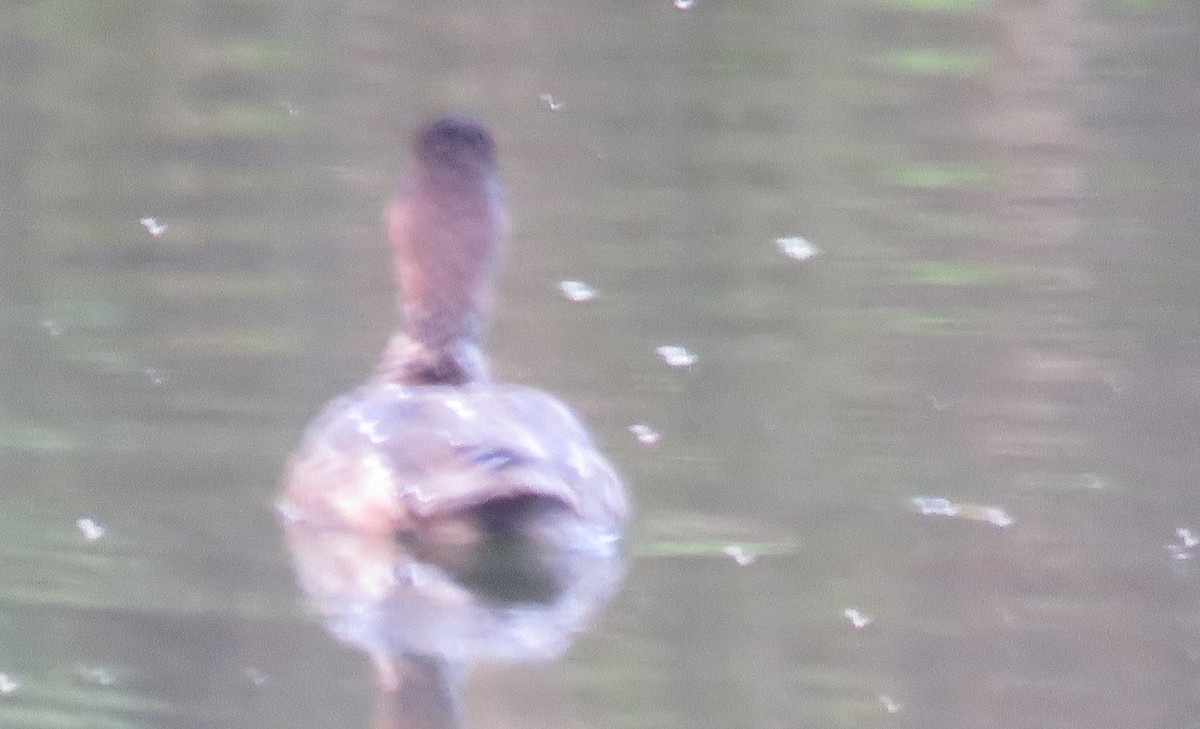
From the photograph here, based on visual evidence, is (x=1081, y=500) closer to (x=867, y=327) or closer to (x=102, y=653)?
(x=867, y=327)

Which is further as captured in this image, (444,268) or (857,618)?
(444,268)

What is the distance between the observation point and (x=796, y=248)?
11945 millimetres

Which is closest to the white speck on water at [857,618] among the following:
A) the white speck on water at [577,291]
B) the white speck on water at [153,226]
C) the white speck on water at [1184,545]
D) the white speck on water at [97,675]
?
the white speck on water at [1184,545]

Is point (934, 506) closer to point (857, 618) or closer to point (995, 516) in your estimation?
point (995, 516)

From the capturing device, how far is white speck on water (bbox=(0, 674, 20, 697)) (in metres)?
6.75

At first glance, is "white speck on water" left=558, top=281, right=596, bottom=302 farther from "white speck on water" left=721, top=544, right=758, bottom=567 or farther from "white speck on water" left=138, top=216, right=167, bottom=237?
"white speck on water" left=721, top=544, right=758, bottom=567

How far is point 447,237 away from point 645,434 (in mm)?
927

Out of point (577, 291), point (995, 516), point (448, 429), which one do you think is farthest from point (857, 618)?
point (577, 291)

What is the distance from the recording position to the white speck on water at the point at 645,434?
29.9ft

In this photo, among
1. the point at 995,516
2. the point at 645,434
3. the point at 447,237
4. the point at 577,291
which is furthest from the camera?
the point at 577,291

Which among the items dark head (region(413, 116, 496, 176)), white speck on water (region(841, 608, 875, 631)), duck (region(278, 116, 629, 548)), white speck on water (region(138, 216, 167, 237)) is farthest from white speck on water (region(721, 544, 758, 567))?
white speck on water (region(138, 216, 167, 237))

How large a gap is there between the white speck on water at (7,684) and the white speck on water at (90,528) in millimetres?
1114

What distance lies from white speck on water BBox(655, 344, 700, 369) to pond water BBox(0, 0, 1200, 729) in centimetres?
7

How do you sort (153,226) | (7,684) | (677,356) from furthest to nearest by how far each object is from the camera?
(153,226) < (677,356) < (7,684)
